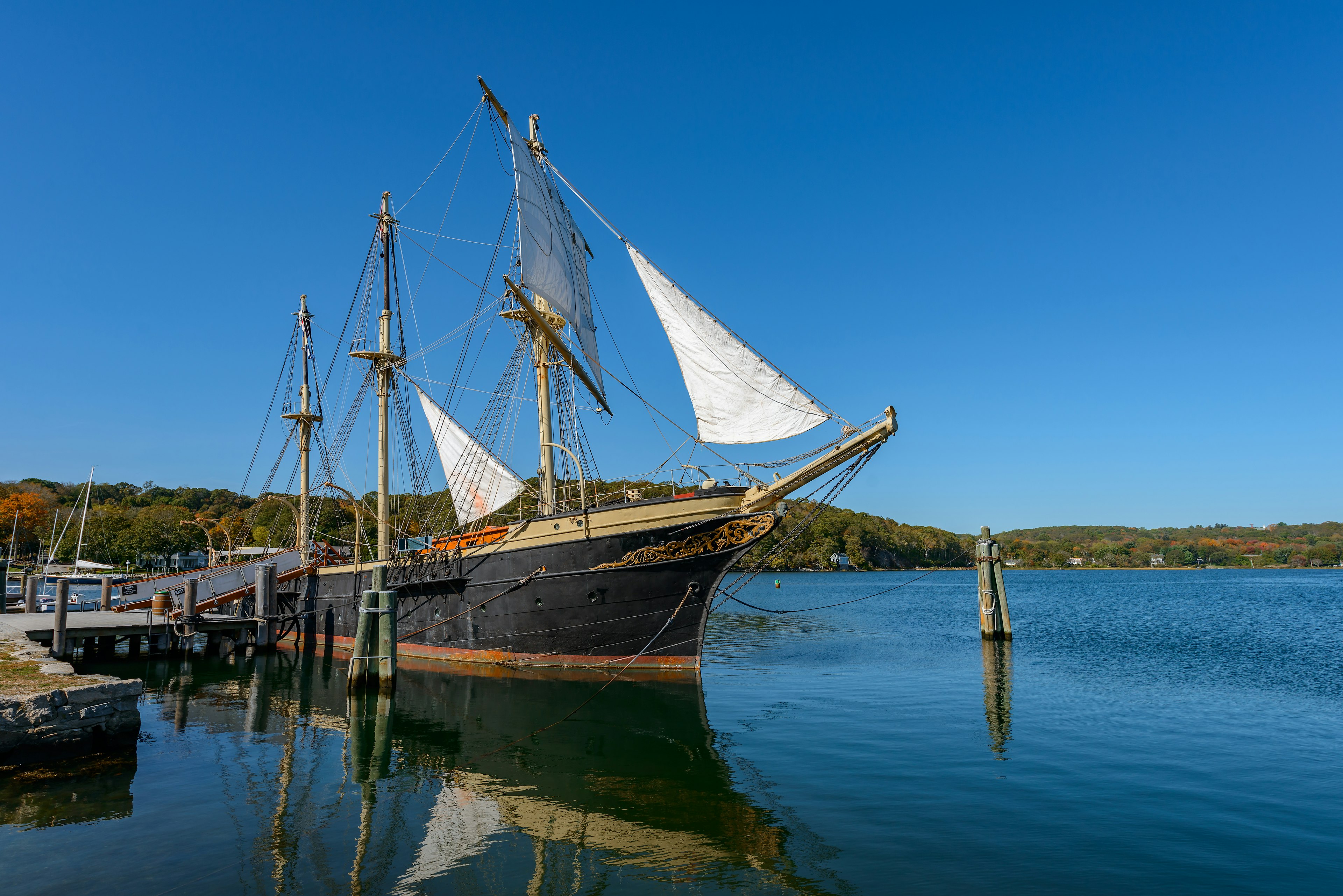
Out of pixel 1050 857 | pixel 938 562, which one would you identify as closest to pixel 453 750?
pixel 1050 857

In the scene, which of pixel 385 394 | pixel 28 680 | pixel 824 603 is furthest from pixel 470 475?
pixel 824 603

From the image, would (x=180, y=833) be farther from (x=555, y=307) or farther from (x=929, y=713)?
(x=555, y=307)

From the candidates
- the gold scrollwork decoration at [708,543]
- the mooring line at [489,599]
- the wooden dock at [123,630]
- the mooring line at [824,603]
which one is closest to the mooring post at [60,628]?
the wooden dock at [123,630]

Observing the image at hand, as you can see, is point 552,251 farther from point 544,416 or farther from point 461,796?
point 461,796

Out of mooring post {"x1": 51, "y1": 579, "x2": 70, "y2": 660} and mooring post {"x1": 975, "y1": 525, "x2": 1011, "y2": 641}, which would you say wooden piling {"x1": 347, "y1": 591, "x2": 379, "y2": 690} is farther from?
mooring post {"x1": 975, "y1": 525, "x2": 1011, "y2": 641}

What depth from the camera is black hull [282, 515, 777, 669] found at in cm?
1633

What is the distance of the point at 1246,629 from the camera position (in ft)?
101

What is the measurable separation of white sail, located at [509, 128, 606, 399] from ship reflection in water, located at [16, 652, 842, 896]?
10.8 meters

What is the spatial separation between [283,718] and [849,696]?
11659mm

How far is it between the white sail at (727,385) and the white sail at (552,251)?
409 cm

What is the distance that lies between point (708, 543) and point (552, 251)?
10.4 m

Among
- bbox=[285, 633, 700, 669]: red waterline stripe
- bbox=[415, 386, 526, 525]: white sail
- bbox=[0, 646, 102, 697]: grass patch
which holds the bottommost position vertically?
bbox=[285, 633, 700, 669]: red waterline stripe

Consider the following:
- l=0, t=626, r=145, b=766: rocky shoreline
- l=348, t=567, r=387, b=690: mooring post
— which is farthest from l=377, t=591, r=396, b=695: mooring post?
l=0, t=626, r=145, b=766: rocky shoreline

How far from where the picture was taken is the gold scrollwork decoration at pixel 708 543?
1619 cm
